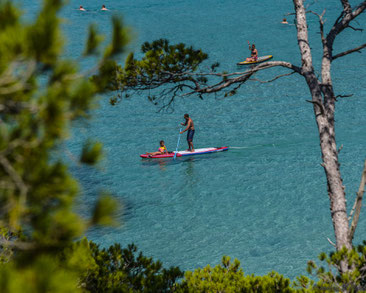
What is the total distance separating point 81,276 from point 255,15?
173 feet

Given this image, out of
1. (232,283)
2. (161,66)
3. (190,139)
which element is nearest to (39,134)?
(232,283)

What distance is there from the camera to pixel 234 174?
20.8m

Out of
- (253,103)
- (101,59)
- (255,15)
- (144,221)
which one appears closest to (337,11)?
(255,15)

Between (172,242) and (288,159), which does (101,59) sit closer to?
(172,242)

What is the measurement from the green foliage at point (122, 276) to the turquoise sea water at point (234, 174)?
1.52 m

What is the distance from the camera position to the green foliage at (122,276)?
24.3 feet

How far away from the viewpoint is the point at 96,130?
2906 cm

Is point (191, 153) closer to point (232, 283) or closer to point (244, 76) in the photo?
point (244, 76)

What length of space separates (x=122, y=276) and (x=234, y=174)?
13.6m

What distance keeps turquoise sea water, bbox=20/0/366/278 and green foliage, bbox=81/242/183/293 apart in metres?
1.52

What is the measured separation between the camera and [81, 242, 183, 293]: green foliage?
24.3 ft

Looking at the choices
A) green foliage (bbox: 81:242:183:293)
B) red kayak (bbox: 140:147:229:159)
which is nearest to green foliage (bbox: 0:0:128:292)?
green foliage (bbox: 81:242:183:293)

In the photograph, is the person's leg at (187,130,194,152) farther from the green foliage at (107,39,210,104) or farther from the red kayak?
the green foliage at (107,39,210,104)

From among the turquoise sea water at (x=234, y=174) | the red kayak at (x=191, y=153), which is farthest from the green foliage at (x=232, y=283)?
the red kayak at (x=191, y=153)
